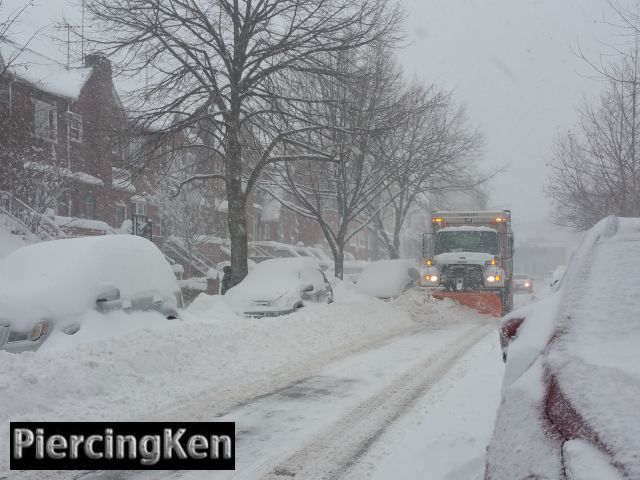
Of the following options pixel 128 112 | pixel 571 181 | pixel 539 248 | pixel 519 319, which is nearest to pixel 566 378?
pixel 519 319

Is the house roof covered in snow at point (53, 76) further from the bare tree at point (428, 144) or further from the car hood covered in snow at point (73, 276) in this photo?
the car hood covered in snow at point (73, 276)

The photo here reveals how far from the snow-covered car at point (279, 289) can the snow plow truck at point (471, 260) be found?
3.50 metres

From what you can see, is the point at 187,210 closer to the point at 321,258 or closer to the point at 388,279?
the point at 388,279

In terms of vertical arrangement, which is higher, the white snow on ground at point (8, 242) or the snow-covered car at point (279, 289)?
the white snow on ground at point (8, 242)

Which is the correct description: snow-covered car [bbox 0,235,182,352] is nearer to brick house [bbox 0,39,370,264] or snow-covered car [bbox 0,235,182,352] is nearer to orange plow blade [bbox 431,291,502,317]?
brick house [bbox 0,39,370,264]

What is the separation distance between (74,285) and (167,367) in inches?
65.6

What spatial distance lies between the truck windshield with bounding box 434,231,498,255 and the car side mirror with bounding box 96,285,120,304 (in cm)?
1152

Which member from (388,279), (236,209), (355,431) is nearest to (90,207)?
(236,209)

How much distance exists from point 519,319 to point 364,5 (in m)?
12.8

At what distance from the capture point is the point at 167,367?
8102 millimetres

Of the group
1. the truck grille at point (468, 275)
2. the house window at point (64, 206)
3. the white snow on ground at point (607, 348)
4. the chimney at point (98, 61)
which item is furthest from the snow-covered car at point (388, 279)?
the white snow on ground at point (607, 348)

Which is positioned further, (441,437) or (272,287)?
(272,287)

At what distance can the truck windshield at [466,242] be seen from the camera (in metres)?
17.8

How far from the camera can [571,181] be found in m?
23.3
